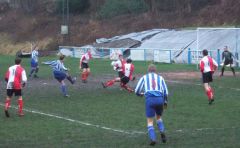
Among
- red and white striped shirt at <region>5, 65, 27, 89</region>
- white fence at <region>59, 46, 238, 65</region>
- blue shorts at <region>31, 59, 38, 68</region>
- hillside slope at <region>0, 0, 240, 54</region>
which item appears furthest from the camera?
hillside slope at <region>0, 0, 240, 54</region>

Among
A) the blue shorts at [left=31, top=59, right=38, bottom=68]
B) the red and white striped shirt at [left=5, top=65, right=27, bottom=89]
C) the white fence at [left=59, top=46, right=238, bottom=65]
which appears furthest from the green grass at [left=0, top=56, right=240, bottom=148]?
the white fence at [left=59, top=46, right=238, bottom=65]

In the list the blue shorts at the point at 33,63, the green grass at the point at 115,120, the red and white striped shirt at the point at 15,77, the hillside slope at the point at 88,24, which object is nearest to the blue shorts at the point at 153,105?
the green grass at the point at 115,120

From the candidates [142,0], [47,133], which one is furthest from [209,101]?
[142,0]

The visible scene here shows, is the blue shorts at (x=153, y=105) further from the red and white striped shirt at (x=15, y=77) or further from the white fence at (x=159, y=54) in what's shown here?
the white fence at (x=159, y=54)

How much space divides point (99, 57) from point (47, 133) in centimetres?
4504

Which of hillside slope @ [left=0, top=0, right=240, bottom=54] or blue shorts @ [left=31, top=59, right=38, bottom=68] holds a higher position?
hillside slope @ [left=0, top=0, right=240, bottom=54]

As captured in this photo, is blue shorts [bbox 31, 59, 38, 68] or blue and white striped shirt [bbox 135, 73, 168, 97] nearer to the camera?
blue and white striped shirt [bbox 135, 73, 168, 97]

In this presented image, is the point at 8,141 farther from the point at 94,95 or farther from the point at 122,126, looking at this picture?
the point at 94,95

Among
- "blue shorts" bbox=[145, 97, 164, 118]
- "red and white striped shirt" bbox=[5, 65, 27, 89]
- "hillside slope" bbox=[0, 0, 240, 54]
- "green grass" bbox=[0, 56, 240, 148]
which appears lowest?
"green grass" bbox=[0, 56, 240, 148]

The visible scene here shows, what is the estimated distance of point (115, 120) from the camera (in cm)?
1792

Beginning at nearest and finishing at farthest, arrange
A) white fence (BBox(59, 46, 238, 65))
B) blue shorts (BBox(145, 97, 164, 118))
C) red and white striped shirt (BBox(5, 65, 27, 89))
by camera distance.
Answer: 1. blue shorts (BBox(145, 97, 164, 118))
2. red and white striped shirt (BBox(5, 65, 27, 89))
3. white fence (BBox(59, 46, 238, 65))

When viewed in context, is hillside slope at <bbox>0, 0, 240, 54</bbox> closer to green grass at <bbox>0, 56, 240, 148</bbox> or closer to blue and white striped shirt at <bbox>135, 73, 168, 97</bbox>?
green grass at <bbox>0, 56, 240, 148</bbox>

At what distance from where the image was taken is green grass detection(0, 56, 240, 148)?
47.2 ft

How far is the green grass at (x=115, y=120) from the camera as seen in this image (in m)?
14.4
